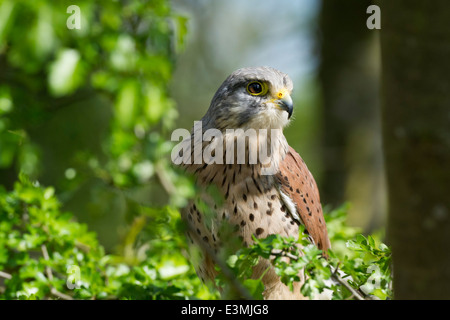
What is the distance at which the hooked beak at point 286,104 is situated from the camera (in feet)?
11.7

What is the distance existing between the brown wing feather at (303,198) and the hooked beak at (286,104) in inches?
14.1

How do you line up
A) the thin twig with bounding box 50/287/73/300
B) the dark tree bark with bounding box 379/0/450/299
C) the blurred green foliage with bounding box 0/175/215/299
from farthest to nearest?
the thin twig with bounding box 50/287/73/300 → the blurred green foliage with bounding box 0/175/215/299 → the dark tree bark with bounding box 379/0/450/299

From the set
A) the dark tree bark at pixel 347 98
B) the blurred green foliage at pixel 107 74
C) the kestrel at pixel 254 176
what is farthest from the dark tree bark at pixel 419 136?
the dark tree bark at pixel 347 98

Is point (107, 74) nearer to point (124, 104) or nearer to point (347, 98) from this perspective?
point (124, 104)

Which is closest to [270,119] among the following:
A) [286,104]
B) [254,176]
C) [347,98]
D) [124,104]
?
[286,104]

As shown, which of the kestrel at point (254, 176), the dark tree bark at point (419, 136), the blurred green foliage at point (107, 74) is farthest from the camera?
the kestrel at point (254, 176)

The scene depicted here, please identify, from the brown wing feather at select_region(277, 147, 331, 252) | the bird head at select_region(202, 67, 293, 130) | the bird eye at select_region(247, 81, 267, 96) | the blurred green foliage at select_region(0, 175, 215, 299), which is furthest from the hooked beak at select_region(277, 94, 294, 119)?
the blurred green foliage at select_region(0, 175, 215, 299)

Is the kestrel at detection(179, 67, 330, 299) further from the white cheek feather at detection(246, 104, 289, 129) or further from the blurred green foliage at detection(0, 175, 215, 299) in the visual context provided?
the blurred green foliage at detection(0, 175, 215, 299)

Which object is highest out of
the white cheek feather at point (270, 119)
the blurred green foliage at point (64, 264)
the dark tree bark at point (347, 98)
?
the dark tree bark at point (347, 98)

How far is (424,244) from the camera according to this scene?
1644 millimetres

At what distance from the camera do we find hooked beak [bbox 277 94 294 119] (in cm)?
357

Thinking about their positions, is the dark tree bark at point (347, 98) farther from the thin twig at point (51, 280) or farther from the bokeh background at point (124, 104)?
the thin twig at point (51, 280)
